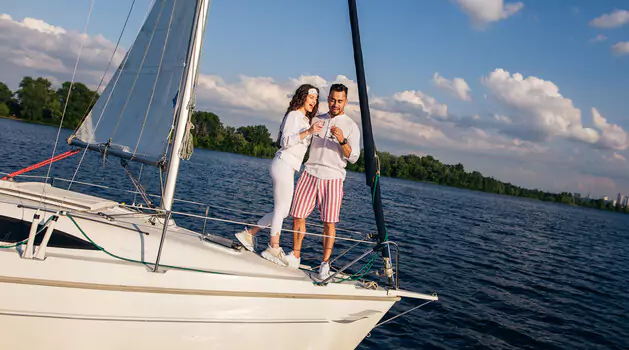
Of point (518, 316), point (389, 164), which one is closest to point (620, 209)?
point (389, 164)

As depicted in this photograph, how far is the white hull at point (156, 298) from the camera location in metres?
4.01

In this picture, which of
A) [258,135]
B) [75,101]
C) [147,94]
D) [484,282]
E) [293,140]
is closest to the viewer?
[293,140]

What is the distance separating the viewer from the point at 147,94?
6148mm

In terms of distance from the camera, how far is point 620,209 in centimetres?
13738

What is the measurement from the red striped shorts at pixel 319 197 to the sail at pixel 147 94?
1.78 meters

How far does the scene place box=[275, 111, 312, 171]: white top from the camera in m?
4.88

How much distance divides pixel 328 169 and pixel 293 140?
2.28ft

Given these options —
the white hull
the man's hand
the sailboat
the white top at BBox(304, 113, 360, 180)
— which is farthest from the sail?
the man's hand

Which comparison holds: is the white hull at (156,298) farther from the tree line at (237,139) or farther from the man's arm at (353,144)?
the tree line at (237,139)

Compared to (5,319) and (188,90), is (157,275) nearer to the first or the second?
(5,319)

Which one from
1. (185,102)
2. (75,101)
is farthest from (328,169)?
(75,101)

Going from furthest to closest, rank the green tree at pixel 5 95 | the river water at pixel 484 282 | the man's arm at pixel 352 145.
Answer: the green tree at pixel 5 95
the river water at pixel 484 282
the man's arm at pixel 352 145

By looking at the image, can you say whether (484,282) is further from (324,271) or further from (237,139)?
(237,139)

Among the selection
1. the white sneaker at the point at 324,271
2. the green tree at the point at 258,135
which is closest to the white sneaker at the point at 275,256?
the white sneaker at the point at 324,271
